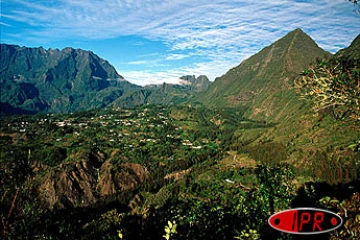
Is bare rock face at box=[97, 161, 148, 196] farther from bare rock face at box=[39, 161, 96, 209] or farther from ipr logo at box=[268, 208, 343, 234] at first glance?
ipr logo at box=[268, 208, 343, 234]

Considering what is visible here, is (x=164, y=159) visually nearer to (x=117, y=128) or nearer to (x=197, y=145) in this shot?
(x=197, y=145)

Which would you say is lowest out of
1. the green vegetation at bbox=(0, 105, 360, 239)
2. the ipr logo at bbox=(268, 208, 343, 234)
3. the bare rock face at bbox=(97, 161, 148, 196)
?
the bare rock face at bbox=(97, 161, 148, 196)

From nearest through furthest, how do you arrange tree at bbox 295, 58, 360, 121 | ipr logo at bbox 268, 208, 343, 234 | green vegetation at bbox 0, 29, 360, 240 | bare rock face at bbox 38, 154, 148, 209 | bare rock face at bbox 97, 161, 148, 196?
ipr logo at bbox 268, 208, 343, 234
green vegetation at bbox 0, 29, 360, 240
tree at bbox 295, 58, 360, 121
bare rock face at bbox 38, 154, 148, 209
bare rock face at bbox 97, 161, 148, 196

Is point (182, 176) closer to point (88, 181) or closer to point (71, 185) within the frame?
point (88, 181)

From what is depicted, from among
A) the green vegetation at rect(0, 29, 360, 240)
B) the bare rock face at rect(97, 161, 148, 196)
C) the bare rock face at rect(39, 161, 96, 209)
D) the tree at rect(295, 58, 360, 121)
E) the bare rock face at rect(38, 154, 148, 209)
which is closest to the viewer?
the green vegetation at rect(0, 29, 360, 240)

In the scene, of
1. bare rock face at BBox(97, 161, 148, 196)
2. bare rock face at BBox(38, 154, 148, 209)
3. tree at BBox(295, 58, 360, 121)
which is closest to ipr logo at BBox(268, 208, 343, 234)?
tree at BBox(295, 58, 360, 121)

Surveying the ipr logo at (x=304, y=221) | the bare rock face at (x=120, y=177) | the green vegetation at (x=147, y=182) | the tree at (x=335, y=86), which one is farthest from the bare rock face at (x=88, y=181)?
the ipr logo at (x=304, y=221)

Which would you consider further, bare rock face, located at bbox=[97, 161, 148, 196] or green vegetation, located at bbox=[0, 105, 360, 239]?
bare rock face, located at bbox=[97, 161, 148, 196]

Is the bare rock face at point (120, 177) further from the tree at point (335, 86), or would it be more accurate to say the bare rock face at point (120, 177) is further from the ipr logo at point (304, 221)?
the ipr logo at point (304, 221)
